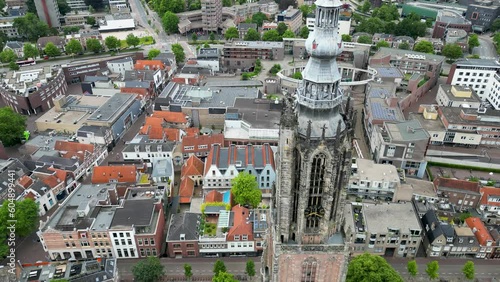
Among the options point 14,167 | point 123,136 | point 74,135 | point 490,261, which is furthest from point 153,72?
point 490,261

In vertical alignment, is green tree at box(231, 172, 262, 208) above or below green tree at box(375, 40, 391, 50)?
below

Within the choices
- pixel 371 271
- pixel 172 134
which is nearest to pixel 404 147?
pixel 371 271

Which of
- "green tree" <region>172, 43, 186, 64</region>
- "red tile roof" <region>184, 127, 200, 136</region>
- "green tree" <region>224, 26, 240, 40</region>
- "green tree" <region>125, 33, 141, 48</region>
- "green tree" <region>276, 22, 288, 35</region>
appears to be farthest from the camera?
"green tree" <region>224, 26, 240, 40</region>

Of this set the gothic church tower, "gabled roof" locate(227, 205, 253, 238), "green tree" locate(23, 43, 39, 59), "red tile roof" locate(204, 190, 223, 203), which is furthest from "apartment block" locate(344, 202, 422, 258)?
"green tree" locate(23, 43, 39, 59)

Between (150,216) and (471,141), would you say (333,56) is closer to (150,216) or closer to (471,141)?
(150,216)

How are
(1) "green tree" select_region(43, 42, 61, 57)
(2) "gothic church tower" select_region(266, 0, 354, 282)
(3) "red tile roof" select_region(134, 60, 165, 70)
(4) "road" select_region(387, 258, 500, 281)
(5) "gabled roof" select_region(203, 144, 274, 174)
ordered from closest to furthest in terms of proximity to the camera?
1. (2) "gothic church tower" select_region(266, 0, 354, 282)
2. (4) "road" select_region(387, 258, 500, 281)
3. (5) "gabled roof" select_region(203, 144, 274, 174)
4. (3) "red tile roof" select_region(134, 60, 165, 70)
5. (1) "green tree" select_region(43, 42, 61, 57)

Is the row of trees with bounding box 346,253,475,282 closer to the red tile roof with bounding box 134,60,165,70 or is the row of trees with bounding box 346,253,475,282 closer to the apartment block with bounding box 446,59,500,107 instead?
the apartment block with bounding box 446,59,500,107

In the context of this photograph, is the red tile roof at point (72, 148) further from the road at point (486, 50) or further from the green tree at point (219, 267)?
the road at point (486, 50)
